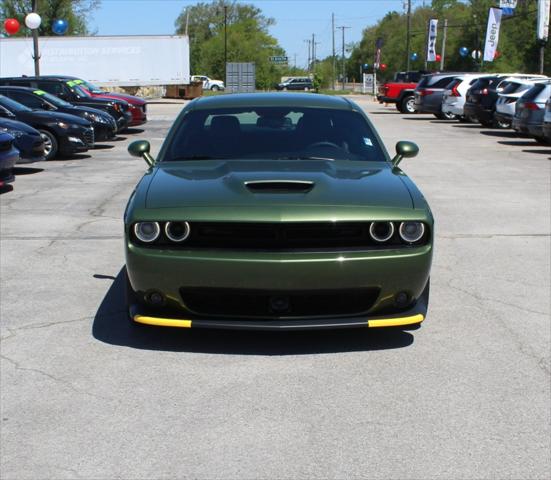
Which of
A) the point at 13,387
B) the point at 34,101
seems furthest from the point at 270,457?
the point at 34,101

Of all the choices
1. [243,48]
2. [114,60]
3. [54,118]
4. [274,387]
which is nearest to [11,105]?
[54,118]

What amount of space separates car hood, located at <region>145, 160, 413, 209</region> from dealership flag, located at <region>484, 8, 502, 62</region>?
42142 mm

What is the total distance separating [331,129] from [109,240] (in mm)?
3247

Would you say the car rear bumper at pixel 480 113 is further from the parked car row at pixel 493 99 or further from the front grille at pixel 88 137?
the front grille at pixel 88 137

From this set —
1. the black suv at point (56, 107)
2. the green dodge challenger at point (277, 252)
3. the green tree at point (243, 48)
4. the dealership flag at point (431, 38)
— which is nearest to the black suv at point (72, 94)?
the black suv at point (56, 107)

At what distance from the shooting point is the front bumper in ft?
Answer: 15.6

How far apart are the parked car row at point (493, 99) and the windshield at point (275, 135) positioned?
13085 mm

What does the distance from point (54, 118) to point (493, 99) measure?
49.3 feet

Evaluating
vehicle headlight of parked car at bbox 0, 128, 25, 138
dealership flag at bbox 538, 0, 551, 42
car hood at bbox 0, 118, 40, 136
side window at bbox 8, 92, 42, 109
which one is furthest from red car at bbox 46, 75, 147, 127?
dealership flag at bbox 538, 0, 551, 42

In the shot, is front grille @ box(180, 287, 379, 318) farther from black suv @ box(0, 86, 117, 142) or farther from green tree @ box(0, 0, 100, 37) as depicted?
green tree @ box(0, 0, 100, 37)

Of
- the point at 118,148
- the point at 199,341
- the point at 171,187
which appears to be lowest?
the point at 118,148

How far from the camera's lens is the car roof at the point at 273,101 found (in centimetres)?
669

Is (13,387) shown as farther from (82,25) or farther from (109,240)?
(82,25)

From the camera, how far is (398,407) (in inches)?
172
